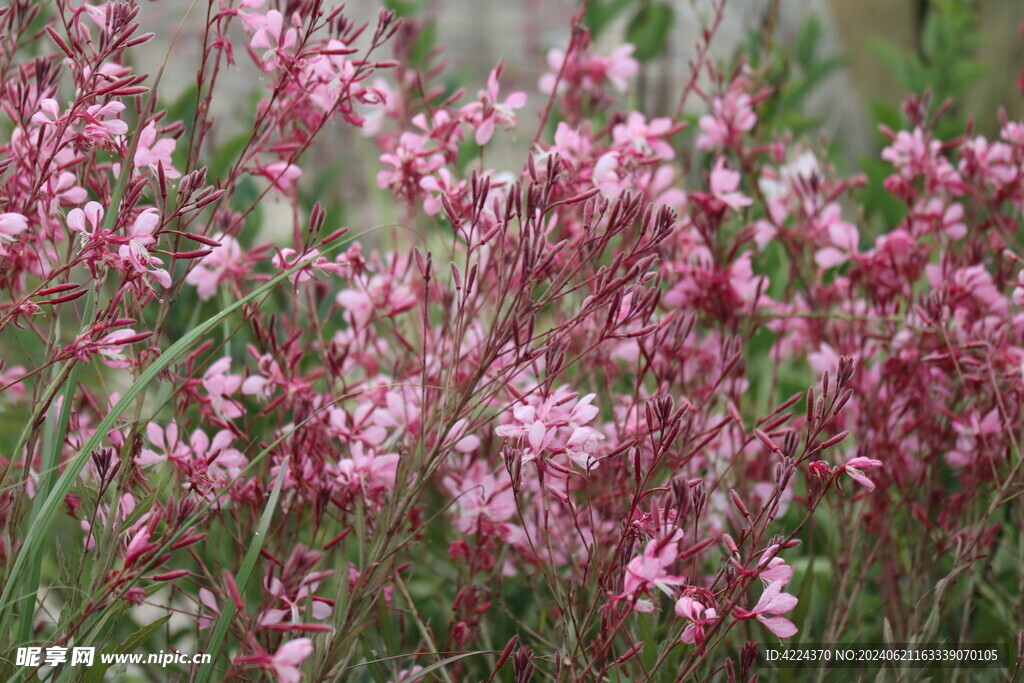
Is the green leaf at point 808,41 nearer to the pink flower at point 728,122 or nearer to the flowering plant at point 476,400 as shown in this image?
the flowering plant at point 476,400

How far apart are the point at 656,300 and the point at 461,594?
0.42m

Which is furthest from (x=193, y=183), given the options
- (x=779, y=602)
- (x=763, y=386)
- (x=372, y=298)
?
(x=763, y=386)

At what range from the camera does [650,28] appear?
2242mm

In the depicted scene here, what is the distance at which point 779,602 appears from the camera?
805mm

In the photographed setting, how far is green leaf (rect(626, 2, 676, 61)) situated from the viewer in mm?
2227

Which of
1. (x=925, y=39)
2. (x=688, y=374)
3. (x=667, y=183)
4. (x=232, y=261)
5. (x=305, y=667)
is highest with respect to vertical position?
(x=925, y=39)

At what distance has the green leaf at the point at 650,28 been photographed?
223cm

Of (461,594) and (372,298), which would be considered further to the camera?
(372,298)

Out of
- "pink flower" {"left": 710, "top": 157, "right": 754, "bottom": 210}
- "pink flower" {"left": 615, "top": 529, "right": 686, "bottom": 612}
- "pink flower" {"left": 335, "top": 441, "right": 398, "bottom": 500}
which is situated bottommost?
"pink flower" {"left": 615, "top": 529, "right": 686, "bottom": 612}

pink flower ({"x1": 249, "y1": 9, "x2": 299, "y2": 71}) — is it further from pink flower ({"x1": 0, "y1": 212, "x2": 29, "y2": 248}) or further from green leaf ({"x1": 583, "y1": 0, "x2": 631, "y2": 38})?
green leaf ({"x1": 583, "y1": 0, "x2": 631, "y2": 38})

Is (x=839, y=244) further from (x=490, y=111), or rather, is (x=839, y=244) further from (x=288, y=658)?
(x=288, y=658)

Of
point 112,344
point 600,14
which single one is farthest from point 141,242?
point 600,14

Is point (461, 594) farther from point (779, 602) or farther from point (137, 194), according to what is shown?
→ point (137, 194)

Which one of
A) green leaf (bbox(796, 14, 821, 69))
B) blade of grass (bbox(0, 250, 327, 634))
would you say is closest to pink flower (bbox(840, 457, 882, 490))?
blade of grass (bbox(0, 250, 327, 634))
